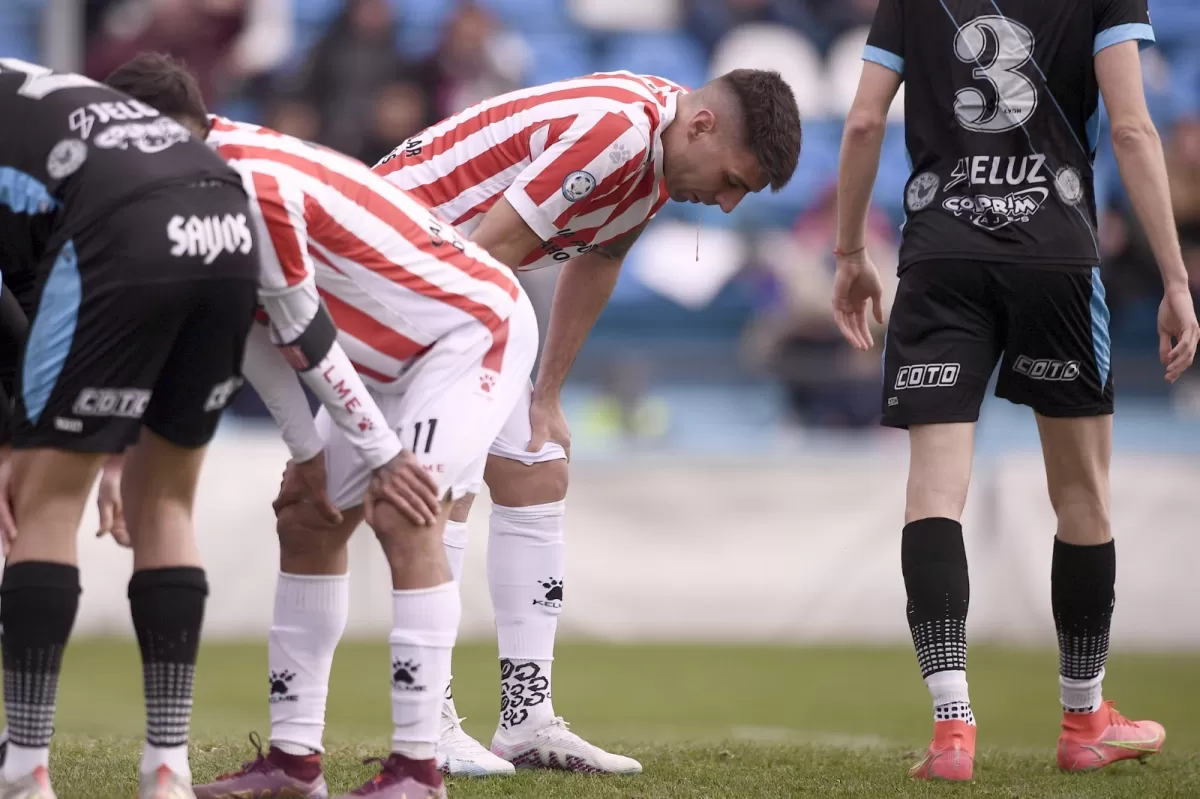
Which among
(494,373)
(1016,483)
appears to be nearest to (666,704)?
(1016,483)

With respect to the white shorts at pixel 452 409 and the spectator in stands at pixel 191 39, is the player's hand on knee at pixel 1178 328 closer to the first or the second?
the white shorts at pixel 452 409

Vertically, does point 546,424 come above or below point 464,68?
below

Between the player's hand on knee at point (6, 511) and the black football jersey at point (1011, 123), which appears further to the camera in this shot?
the black football jersey at point (1011, 123)

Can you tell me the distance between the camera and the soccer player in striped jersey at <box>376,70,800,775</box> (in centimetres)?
393

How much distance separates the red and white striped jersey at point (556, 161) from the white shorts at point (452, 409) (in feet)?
1.64

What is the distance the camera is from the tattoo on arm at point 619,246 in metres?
4.37

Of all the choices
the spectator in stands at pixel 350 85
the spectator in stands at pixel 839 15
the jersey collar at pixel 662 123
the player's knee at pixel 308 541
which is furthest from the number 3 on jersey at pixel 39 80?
the spectator in stands at pixel 839 15

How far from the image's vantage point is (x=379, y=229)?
3320mm

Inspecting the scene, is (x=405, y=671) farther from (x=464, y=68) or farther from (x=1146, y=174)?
(x=464, y=68)

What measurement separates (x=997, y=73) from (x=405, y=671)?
2.26 metres

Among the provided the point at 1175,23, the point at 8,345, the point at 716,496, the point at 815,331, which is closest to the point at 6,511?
the point at 8,345

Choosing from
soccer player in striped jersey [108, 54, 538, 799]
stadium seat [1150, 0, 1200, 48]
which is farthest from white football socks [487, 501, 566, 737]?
stadium seat [1150, 0, 1200, 48]

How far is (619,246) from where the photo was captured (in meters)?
4.44

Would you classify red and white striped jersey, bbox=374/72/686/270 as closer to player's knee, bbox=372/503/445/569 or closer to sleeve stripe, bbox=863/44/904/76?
sleeve stripe, bbox=863/44/904/76
